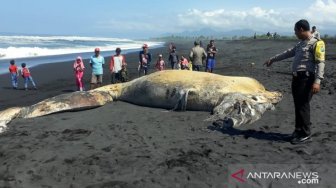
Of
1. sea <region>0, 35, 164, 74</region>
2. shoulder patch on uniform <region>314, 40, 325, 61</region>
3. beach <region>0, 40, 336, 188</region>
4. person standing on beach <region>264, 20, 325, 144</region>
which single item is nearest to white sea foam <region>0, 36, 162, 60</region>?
sea <region>0, 35, 164, 74</region>

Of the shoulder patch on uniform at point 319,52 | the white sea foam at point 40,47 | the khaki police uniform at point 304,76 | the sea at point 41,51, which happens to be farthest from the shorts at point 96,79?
the white sea foam at point 40,47

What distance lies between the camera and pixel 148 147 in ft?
21.5

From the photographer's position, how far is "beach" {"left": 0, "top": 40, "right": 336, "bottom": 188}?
533 centimetres

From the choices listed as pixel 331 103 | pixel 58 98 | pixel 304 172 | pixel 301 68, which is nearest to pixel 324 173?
pixel 304 172

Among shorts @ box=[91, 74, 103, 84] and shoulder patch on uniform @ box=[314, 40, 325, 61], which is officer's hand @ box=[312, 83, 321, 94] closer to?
shoulder patch on uniform @ box=[314, 40, 325, 61]

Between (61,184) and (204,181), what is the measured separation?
192cm

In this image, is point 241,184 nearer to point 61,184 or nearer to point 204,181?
point 204,181

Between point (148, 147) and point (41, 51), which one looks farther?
point (41, 51)

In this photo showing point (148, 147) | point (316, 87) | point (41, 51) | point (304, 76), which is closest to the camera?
point (316, 87)

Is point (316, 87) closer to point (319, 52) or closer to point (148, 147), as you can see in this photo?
point (319, 52)

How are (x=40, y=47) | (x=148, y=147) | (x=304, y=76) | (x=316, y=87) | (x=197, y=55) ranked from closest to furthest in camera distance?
1. (x=316, y=87)
2. (x=304, y=76)
3. (x=148, y=147)
4. (x=197, y=55)
5. (x=40, y=47)

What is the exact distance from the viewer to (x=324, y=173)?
5105mm

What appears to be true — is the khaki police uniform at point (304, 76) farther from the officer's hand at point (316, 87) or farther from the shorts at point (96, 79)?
the shorts at point (96, 79)

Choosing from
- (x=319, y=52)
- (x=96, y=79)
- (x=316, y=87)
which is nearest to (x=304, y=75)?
(x=316, y=87)
